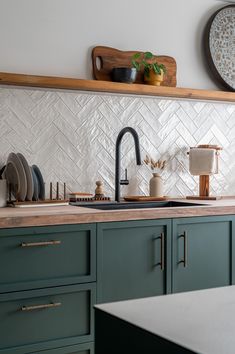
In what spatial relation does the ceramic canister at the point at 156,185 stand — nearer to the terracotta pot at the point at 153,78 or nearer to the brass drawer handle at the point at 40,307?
the terracotta pot at the point at 153,78

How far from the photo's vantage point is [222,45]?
396 centimetres

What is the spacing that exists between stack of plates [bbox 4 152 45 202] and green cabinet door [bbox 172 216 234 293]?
779 mm

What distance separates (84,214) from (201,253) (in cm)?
79

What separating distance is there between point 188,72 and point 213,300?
2.93 meters

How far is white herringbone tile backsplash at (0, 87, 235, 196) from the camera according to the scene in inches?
129

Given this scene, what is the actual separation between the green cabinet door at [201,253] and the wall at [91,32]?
1164 mm

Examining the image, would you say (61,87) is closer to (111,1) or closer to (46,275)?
(111,1)

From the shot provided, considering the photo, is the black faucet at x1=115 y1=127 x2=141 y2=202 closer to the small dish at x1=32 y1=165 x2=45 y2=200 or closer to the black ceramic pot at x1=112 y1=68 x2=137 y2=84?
the black ceramic pot at x1=112 y1=68 x2=137 y2=84

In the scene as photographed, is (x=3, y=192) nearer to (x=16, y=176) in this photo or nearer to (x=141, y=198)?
(x=16, y=176)

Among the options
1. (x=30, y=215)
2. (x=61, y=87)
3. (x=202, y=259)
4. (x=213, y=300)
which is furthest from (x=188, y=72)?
(x=213, y=300)

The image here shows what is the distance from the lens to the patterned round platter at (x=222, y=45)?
12.8 ft

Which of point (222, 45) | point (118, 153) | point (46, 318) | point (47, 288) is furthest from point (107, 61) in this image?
point (46, 318)

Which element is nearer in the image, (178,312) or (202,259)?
(178,312)

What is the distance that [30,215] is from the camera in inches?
97.9
